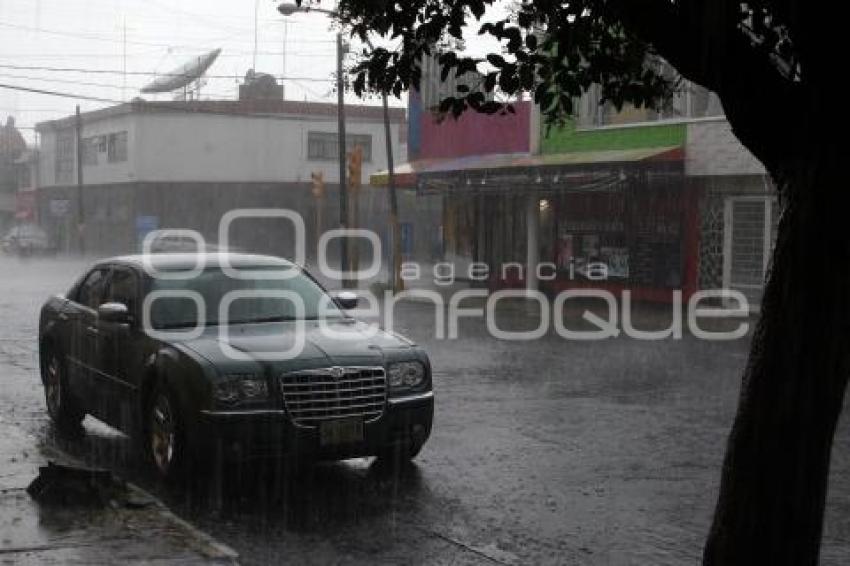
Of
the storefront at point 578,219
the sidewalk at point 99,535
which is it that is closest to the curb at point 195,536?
the sidewalk at point 99,535

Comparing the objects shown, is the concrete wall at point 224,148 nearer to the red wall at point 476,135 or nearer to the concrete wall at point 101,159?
the concrete wall at point 101,159

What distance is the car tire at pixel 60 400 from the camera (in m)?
9.63

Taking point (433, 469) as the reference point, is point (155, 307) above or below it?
above

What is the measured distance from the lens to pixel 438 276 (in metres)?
32.3

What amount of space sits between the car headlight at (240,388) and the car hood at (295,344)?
122 millimetres

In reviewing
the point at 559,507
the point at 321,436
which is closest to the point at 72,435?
the point at 321,436

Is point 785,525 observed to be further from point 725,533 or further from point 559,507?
point 559,507

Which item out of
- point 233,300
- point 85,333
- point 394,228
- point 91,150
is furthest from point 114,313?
point 91,150

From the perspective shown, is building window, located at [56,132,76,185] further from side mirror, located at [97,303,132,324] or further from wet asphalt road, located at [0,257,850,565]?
side mirror, located at [97,303,132,324]

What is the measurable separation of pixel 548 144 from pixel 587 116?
134 centimetres

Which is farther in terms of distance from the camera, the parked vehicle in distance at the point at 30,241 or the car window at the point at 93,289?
the parked vehicle in distance at the point at 30,241

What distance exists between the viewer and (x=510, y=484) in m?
7.80

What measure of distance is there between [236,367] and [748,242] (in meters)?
17.7

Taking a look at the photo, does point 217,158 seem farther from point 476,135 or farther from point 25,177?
point 25,177
